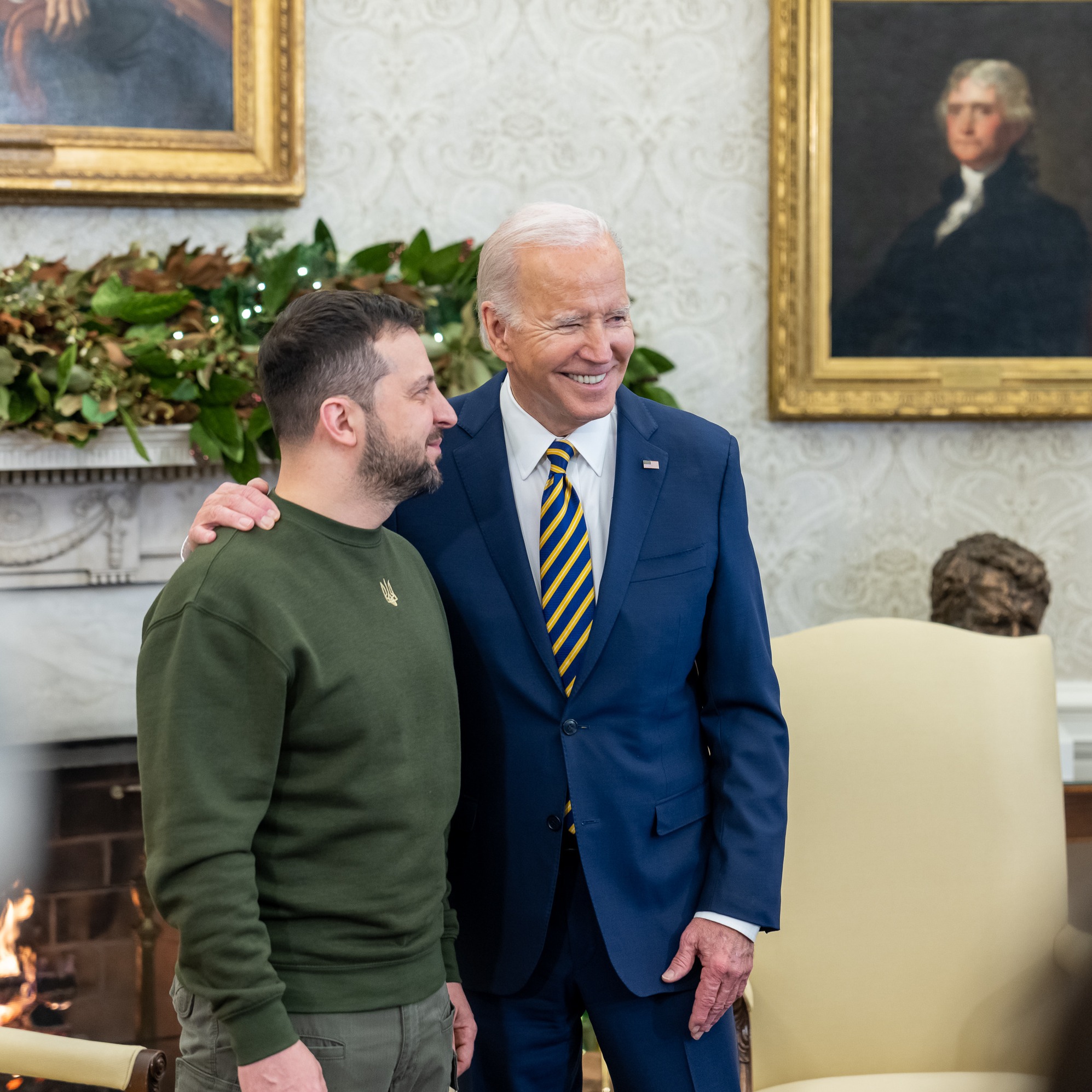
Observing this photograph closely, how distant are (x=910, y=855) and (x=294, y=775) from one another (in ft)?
4.51

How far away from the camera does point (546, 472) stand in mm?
1726

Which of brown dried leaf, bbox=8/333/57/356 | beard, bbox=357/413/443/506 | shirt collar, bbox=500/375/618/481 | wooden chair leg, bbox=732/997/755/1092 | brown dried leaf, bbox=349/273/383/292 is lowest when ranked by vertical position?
wooden chair leg, bbox=732/997/755/1092

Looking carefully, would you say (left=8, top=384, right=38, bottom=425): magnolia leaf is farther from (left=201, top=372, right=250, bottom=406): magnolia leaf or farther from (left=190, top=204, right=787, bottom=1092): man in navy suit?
(left=190, top=204, right=787, bottom=1092): man in navy suit

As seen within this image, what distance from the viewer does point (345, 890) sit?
1.32 meters

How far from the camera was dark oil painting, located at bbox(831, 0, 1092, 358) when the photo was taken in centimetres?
343

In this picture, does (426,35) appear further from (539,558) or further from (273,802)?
(273,802)

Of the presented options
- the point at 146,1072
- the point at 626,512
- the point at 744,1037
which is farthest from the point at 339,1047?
the point at 744,1037

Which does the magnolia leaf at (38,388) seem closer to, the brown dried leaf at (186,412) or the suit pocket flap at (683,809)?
the brown dried leaf at (186,412)

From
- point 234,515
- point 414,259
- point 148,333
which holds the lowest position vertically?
point 234,515

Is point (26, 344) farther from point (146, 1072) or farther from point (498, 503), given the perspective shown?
point (146, 1072)

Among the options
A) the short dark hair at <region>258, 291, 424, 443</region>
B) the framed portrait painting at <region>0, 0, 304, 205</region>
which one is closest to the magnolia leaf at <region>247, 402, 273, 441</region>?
the framed portrait painting at <region>0, 0, 304, 205</region>

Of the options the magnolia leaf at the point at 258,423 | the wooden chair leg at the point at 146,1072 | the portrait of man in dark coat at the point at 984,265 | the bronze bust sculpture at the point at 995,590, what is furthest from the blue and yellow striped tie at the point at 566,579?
the portrait of man in dark coat at the point at 984,265

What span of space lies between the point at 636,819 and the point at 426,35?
267cm

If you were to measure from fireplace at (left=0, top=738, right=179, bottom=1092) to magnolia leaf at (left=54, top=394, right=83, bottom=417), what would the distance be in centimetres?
106
